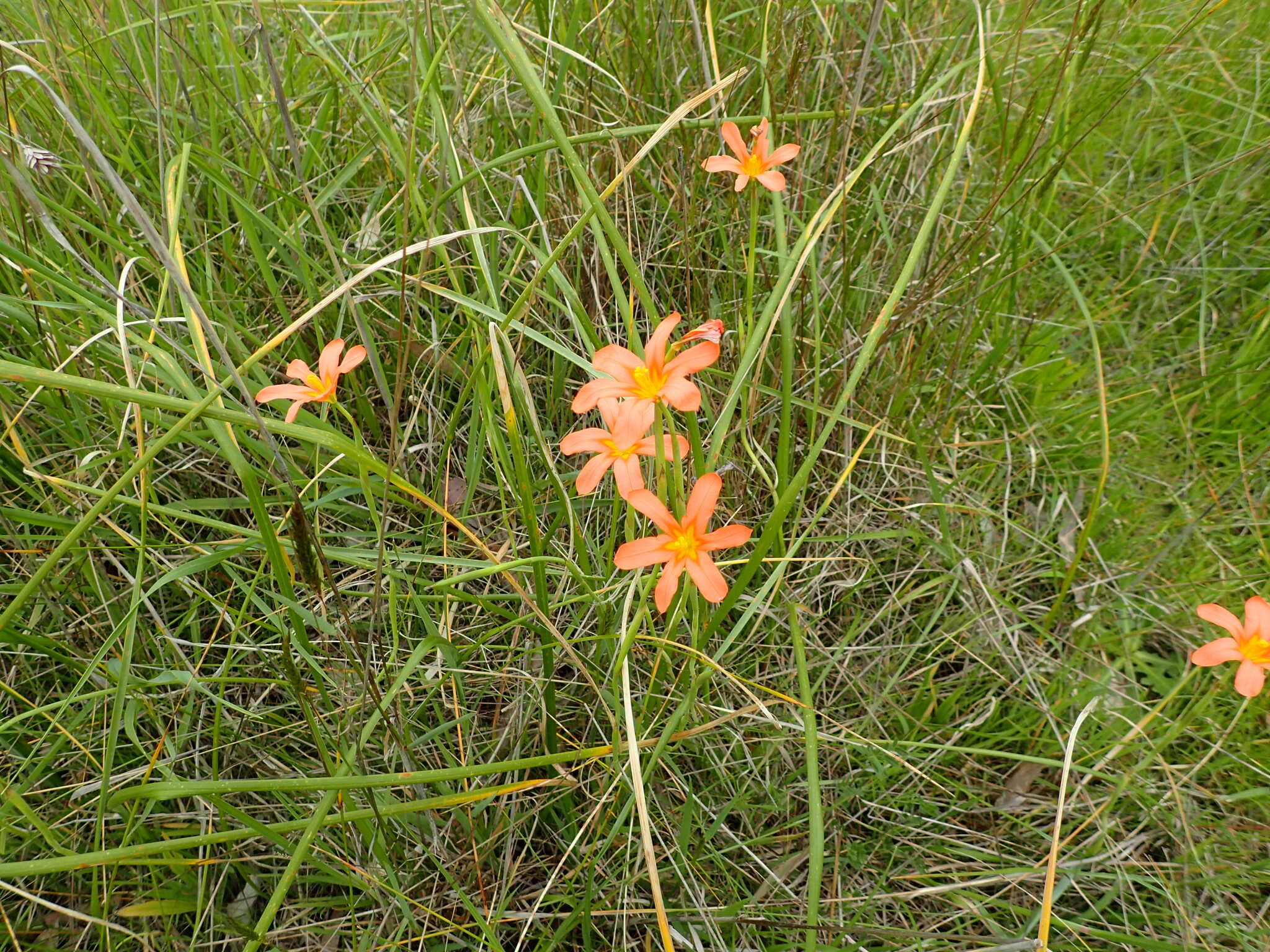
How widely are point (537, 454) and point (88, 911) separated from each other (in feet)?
3.07

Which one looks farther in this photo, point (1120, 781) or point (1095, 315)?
point (1095, 315)

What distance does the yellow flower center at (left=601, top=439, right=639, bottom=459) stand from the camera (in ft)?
3.55

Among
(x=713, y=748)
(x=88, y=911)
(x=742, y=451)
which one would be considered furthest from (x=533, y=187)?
(x=88, y=911)

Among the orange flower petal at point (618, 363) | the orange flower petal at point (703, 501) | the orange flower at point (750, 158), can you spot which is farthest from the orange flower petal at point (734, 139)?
the orange flower petal at point (703, 501)

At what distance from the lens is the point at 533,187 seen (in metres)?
1.75

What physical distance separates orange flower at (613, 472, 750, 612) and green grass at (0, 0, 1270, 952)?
3.3 inches

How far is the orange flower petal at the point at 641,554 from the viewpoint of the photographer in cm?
102

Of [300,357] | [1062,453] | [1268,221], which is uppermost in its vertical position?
[300,357]

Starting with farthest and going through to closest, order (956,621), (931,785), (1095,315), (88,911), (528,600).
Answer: (1095,315) → (956,621) → (931,785) → (88,911) → (528,600)

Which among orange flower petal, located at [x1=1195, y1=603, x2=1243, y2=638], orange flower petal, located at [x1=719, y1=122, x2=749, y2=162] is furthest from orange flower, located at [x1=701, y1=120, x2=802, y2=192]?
orange flower petal, located at [x1=1195, y1=603, x2=1243, y2=638]

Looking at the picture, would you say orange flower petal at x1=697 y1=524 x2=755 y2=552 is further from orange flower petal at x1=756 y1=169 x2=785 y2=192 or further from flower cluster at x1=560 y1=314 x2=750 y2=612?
orange flower petal at x1=756 y1=169 x2=785 y2=192

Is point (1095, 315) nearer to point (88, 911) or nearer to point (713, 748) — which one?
point (713, 748)

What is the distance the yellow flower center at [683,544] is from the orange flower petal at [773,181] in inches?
20.6

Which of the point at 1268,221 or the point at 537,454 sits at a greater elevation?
the point at 537,454
